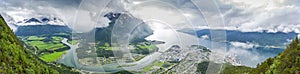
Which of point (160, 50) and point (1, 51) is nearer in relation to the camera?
point (160, 50)

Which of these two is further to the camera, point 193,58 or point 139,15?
point 193,58

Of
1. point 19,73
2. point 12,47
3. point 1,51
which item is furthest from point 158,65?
point 12,47

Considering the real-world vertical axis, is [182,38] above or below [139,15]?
below

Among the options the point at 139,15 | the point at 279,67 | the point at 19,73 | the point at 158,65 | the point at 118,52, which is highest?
the point at 139,15

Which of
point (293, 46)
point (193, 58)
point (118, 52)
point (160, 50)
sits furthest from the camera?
point (293, 46)

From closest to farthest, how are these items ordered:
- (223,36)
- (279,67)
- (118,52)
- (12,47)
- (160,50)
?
(223,36)
(118,52)
(160,50)
(12,47)
(279,67)

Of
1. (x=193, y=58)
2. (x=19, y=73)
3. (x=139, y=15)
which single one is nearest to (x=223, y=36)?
(x=139, y=15)

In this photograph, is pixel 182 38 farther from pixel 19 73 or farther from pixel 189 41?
pixel 19 73

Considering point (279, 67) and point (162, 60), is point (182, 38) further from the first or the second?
point (279, 67)

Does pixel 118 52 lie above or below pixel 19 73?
above
